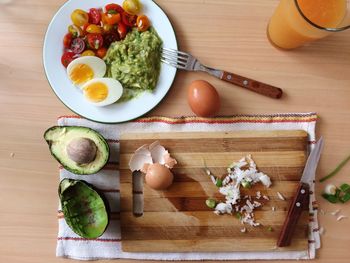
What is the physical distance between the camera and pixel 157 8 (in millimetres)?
1239

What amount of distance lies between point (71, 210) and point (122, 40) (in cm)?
50

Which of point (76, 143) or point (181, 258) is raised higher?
point (76, 143)

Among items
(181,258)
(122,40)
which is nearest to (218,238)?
(181,258)

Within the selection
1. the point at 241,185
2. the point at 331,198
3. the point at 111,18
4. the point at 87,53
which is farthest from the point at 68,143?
Result: the point at 331,198

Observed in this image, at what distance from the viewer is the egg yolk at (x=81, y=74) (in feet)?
3.96

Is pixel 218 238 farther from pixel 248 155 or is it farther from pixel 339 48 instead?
pixel 339 48

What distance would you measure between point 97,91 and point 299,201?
2.15 feet

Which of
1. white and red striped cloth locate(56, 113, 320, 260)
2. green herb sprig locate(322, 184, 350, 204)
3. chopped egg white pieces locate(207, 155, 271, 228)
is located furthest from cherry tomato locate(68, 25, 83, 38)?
green herb sprig locate(322, 184, 350, 204)

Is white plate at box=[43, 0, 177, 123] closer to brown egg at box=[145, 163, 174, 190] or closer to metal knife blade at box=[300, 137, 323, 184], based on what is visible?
brown egg at box=[145, 163, 174, 190]

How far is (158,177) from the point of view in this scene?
46.5 inches

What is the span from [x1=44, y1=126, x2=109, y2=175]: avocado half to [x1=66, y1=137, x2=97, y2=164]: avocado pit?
0.7 inches

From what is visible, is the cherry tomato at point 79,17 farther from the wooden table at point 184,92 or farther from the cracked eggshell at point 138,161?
the cracked eggshell at point 138,161

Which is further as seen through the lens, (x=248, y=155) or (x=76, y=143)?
(x=248, y=155)

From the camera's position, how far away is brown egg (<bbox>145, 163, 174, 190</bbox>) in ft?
3.88
